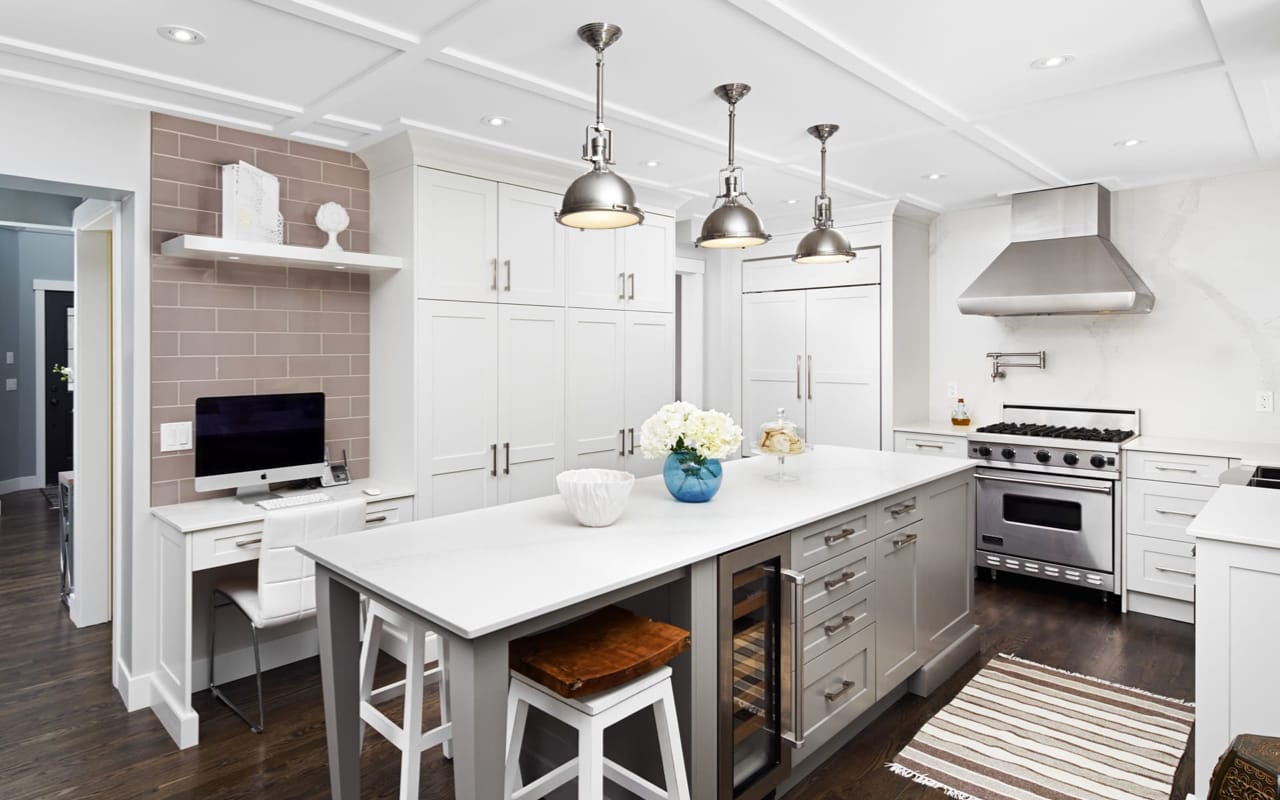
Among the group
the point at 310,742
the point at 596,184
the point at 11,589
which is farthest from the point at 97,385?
the point at 596,184

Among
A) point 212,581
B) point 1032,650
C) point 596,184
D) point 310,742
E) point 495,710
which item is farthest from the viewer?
point 1032,650

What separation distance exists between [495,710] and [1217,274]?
16.0ft

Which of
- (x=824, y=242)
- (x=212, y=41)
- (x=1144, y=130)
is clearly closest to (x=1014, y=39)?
(x=824, y=242)

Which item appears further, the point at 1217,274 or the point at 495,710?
the point at 1217,274

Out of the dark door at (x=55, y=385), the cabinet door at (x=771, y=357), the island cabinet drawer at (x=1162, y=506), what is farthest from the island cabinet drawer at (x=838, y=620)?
the dark door at (x=55, y=385)

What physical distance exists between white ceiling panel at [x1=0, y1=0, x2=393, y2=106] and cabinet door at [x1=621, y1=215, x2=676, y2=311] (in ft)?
6.72

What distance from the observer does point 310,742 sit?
2771 millimetres

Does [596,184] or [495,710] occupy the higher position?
[596,184]

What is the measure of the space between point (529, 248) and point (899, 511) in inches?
89.6

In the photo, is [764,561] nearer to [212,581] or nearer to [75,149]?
[212,581]

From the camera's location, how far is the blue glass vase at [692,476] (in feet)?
8.40

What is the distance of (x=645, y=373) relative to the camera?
463cm

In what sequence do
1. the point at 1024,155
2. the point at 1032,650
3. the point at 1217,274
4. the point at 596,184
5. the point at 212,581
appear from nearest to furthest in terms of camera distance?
the point at 596,184 < the point at 212,581 < the point at 1032,650 < the point at 1024,155 < the point at 1217,274

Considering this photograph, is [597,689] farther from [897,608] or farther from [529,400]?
[529,400]
